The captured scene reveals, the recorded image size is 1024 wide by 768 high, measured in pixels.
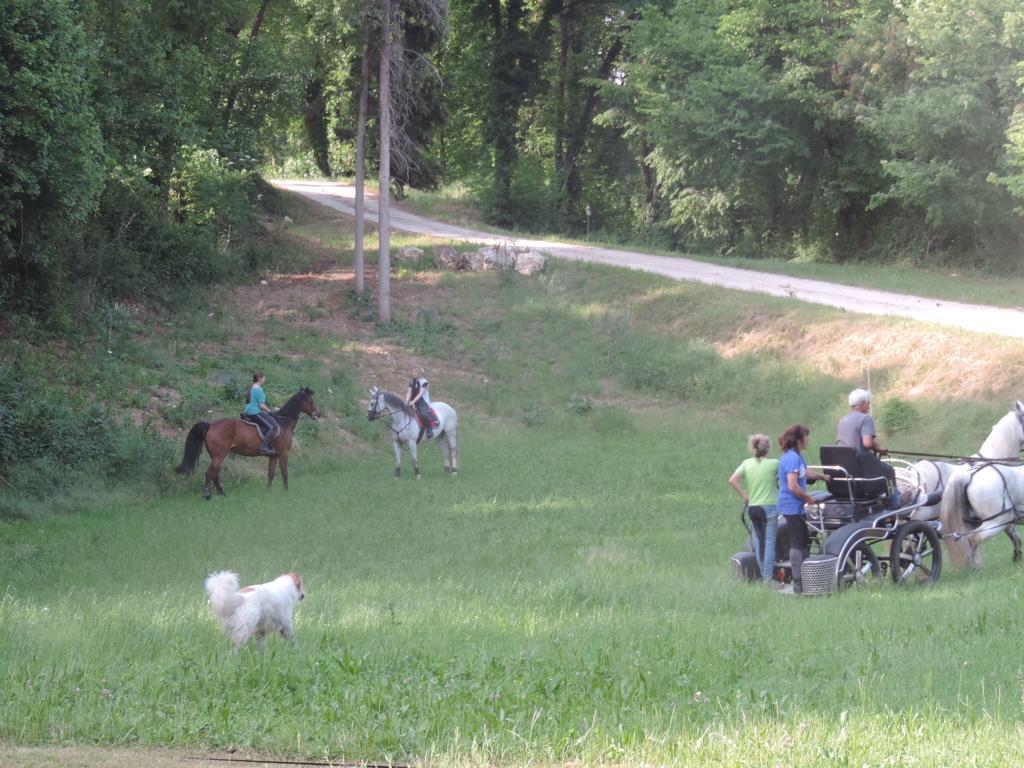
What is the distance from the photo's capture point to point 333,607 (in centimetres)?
1172

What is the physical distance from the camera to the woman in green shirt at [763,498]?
42.7ft

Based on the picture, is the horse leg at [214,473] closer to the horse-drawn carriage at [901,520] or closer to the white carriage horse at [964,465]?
the horse-drawn carriage at [901,520]

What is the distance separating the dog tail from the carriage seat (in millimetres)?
7235

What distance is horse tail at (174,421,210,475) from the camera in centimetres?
2256

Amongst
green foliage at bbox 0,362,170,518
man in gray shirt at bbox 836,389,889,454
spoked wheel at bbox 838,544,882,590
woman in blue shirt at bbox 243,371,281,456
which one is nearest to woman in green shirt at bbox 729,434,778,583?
spoked wheel at bbox 838,544,882,590

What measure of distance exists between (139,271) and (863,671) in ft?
97.5

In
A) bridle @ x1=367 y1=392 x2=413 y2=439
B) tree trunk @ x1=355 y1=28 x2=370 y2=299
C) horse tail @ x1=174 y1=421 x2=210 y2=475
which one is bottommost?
horse tail @ x1=174 y1=421 x2=210 y2=475

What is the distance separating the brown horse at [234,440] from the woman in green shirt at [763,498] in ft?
42.5

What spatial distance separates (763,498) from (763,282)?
27.3 meters

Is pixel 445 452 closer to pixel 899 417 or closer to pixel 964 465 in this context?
pixel 899 417

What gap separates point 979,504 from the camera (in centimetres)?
1348

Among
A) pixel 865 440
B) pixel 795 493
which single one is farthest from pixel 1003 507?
pixel 795 493

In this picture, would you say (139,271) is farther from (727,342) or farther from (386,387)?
(727,342)

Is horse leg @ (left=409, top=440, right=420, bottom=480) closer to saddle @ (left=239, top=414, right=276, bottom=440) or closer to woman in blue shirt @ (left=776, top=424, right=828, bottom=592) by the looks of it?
saddle @ (left=239, top=414, right=276, bottom=440)
